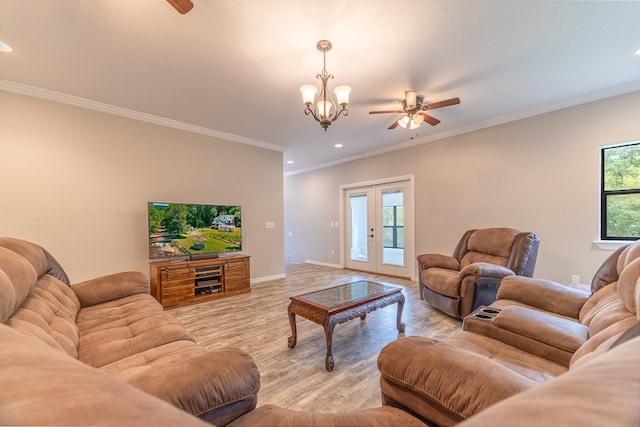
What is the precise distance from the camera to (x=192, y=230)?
3848 mm

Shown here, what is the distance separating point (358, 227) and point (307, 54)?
13.7 feet

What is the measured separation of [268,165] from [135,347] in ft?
13.2

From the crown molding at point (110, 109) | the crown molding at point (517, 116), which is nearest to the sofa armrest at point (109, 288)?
the crown molding at point (110, 109)

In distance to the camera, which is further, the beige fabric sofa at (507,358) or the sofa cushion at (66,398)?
the beige fabric sofa at (507,358)

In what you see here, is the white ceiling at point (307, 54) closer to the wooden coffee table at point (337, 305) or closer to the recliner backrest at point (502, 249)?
the recliner backrest at point (502, 249)

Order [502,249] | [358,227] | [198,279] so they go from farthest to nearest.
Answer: [358,227] < [198,279] < [502,249]

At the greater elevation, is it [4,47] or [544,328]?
[4,47]

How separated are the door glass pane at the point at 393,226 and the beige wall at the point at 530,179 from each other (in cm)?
38

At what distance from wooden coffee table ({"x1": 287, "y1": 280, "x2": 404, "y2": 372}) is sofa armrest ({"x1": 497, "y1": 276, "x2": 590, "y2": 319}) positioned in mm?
936

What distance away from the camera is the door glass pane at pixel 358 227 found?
586cm

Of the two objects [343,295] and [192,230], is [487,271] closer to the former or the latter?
[343,295]

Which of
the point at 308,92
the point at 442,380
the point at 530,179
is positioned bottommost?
the point at 442,380

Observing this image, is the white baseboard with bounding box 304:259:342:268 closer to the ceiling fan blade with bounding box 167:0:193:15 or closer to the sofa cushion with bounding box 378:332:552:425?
the sofa cushion with bounding box 378:332:552:425

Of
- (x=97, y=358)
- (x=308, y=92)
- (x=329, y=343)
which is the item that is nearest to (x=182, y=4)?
(x=308, y=92)
